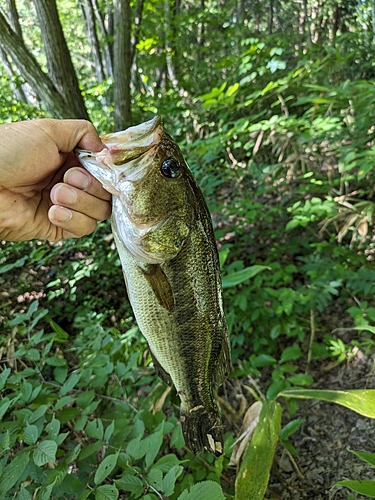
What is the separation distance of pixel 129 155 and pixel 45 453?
1.08 metres

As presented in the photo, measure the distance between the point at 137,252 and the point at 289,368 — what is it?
5.58 feet

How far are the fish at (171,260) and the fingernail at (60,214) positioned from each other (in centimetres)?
25

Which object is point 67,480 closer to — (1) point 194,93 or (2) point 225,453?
(2) point 225,453

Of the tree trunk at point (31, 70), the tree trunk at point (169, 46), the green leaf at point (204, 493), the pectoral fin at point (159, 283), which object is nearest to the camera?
the green leaf at point (204, 493)

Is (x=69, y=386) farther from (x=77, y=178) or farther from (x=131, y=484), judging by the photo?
(x=77, y=178)

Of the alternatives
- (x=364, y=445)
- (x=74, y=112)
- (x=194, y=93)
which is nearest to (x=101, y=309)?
(x=74, y=112)

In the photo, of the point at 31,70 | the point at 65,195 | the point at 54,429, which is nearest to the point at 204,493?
the point at 54,429

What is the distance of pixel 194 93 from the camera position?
7.24 meters

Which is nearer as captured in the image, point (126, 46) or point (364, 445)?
point (364, 445)

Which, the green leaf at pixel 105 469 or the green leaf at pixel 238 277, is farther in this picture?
the green leaf at pixel 238 277

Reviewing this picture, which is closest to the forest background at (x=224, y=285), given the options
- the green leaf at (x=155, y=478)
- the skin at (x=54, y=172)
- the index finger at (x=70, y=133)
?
the green leaf at (x=155, y=478)

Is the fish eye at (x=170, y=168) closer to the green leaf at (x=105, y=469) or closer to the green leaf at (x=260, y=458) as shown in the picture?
the green leaf at (x=105, y=469)

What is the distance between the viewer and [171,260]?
1.48m

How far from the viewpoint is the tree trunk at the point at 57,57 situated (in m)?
3.89
